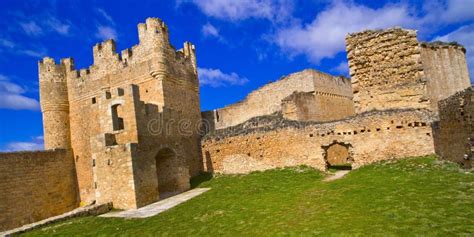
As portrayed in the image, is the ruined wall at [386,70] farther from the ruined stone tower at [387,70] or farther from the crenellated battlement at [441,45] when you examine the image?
the crenellated battlement at [441,45]

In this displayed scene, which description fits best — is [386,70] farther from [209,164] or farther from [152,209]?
[152,209]

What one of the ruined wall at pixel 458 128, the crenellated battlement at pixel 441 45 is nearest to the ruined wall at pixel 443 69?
the crenellated battlement at pixel 441 45

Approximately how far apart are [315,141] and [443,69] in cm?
803

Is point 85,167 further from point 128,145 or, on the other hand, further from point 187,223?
point 187,223

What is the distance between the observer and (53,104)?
19938 mm

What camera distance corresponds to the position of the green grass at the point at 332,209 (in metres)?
5.92

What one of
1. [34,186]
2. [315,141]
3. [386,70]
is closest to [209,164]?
[315,141]

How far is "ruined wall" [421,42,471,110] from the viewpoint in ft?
51.1

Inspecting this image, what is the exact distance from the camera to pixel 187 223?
8.34 m

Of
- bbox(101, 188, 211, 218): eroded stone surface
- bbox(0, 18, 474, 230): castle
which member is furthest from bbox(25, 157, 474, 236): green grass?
bbox(0, 18, 474, 230): castle

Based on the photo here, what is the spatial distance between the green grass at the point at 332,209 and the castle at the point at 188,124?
1509 millimetres

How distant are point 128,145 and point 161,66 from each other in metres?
5.60

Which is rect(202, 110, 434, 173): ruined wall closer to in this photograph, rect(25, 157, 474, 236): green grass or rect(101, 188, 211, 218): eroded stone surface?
rect(25, 157, 474, 236): green grass

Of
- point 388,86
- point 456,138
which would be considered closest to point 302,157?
point 388,86
